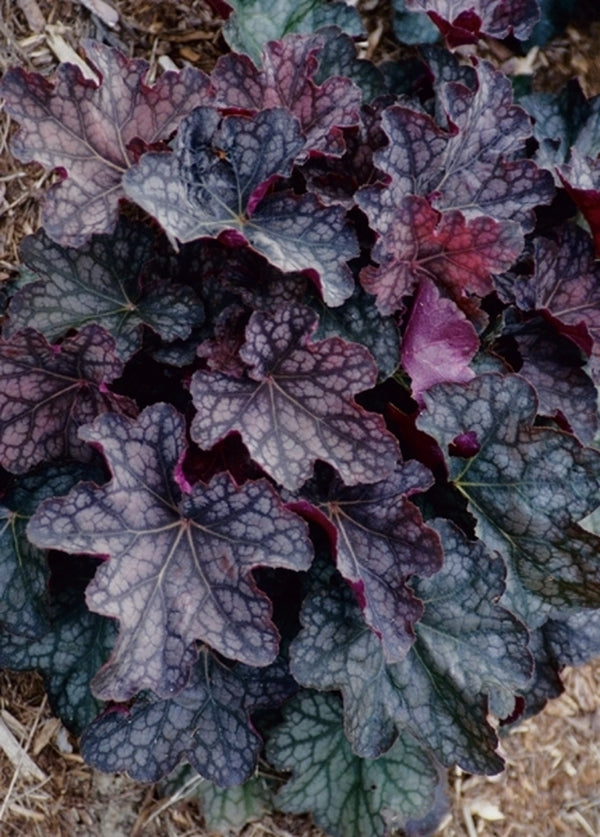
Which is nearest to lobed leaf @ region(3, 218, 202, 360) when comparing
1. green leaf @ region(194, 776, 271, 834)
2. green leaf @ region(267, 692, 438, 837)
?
green leaf @ region(267, 692, 438, 837)

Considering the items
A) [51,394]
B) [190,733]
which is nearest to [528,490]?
[190,733]

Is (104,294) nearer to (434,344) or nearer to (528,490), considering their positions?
(434,344)

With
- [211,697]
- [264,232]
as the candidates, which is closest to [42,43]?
[264,232]

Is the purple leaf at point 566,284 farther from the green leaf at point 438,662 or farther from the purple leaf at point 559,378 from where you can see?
the green leaf at point 438,662

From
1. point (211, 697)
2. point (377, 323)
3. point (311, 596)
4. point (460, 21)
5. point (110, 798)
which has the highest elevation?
point (460, 21)

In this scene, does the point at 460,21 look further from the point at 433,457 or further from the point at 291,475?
the point at 291,475

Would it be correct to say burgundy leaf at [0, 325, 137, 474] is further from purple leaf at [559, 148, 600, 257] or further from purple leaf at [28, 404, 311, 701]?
purple leaf at [559, 148, 600, 257]
